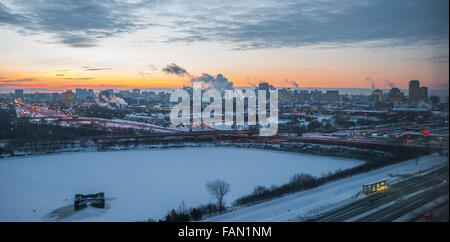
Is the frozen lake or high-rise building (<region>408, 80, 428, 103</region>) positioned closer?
the frozen lake

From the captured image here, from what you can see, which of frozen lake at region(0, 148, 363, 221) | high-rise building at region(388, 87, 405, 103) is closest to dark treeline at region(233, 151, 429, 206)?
frozen lake at region(0, 148, 363, 221)

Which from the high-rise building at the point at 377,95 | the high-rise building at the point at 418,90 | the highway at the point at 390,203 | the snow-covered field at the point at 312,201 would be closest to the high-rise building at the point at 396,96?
the high-rise building at the point at 377,95

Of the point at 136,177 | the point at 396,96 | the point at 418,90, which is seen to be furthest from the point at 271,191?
the point at 396,96

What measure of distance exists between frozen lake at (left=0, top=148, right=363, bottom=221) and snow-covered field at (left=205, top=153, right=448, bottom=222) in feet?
2.16

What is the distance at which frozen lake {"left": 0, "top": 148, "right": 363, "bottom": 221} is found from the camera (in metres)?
3.37

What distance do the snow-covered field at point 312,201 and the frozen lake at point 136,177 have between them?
0.66 meters

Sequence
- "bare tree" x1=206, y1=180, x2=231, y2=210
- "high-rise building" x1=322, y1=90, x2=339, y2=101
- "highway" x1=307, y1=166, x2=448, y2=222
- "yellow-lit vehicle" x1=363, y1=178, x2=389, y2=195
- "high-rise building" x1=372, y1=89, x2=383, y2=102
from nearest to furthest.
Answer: "highway" x1=307, y1=166, x2=448, y2=222
"yellow-lit vehicle" x1=363, y1=178, x2=389, y2=195
"bare tree" x1=206, y1=180, x2=231, y2=210
"high-rise building" x1=372, y1=89, x2=383, y2=102
"high-rise building" x1=322, y1=90, x2=339, y2=101

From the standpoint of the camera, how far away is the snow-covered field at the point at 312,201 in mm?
2711

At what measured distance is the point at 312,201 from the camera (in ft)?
10.1

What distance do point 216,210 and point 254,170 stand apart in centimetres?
224

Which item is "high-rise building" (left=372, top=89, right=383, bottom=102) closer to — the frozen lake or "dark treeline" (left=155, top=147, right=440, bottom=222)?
the frozen lake
